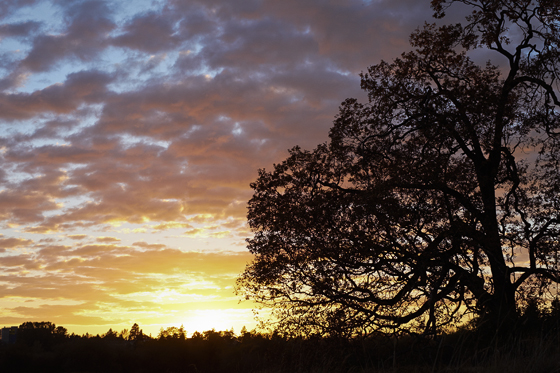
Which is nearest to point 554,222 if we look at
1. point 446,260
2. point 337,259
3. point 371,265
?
point 446,260

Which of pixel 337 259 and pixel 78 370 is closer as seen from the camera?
pixel 337 259

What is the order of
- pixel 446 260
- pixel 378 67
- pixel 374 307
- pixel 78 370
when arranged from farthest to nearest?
pixel 78 370 < pixel 378 67 < pixel 374 307 < pixel 446 260

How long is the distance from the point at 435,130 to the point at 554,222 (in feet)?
16.7

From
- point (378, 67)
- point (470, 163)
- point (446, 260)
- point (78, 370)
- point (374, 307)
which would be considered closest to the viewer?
point (446, 260)

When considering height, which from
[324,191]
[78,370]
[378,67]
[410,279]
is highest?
[378,67]

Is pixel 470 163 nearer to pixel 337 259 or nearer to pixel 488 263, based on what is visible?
pixel 488 263

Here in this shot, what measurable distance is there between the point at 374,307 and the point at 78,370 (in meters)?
70.9

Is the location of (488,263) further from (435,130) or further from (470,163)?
(435,130)

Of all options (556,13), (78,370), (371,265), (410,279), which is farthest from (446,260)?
(78,370)

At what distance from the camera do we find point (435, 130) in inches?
582

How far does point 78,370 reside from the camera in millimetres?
69875

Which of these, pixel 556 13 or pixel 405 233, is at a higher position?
pixel 556 13

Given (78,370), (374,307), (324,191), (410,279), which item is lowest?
(78,370)

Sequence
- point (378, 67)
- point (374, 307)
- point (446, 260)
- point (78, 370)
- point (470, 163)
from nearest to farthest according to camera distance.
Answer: point (446, 260)
point (374, 307)
point (470, 163)
point (378, 67)
point (78, 370)
